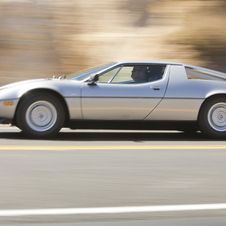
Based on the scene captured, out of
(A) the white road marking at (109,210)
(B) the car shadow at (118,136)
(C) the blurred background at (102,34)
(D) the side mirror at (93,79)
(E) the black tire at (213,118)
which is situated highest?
(C) the blurred background at (102,34)

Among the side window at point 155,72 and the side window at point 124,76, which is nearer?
the side window at point 124,76

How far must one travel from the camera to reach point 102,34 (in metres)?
15.6

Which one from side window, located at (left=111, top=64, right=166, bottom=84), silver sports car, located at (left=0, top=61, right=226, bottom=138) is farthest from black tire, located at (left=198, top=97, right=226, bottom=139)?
side window, located at (left=111, top=64, right=166, bottom=84)

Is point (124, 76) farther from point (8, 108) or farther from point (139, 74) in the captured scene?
point (8, 108)

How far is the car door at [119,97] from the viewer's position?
20.1 ft

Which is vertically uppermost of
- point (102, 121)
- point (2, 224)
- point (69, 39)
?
point (69, 39)

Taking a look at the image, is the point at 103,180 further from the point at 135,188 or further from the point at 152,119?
the point at 152,119

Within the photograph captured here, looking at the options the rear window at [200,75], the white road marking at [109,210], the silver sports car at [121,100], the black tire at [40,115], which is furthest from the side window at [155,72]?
the white road marking at [109,210]

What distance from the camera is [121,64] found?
6.42m

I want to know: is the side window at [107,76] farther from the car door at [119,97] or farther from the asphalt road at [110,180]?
the asphalt road at [110,180]

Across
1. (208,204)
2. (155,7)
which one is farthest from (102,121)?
(155,7)

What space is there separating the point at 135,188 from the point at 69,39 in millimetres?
12408

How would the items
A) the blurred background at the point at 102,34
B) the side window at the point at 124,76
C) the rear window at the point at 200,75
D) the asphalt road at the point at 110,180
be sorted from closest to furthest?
the asphalt road at the point at 110,180 → the side window at the point at 124,76 → the rear window at the point at 200,75 → the blurred background at the point at 102,34

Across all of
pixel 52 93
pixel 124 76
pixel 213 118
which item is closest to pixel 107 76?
pixel 124 76
